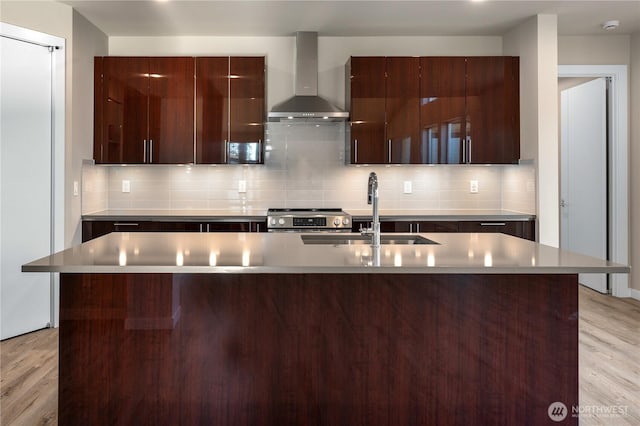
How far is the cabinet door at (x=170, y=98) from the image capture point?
4.32 meters

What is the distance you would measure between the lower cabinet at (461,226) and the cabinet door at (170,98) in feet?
5.97

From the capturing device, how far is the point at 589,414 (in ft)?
7.85

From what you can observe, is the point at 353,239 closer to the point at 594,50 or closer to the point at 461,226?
the point at 461,226

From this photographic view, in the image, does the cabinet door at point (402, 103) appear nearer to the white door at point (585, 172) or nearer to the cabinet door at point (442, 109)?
the cabinet door at point (442, 109)

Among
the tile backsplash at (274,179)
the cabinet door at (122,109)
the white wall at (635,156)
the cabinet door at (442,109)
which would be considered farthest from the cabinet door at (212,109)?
the white wall at (635,156)

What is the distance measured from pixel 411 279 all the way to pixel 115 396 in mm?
1255

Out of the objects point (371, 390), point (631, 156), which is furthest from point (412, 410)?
point (631, 156)

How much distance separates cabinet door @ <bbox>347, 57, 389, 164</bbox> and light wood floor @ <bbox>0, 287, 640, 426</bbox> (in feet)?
7.36

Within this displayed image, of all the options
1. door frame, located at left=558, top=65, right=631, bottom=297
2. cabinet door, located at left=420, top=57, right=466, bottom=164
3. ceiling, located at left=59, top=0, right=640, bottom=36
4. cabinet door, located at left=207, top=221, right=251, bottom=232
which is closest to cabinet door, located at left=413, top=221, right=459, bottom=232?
cabinet door, located at left=420, top=57, right=466, bottom=164

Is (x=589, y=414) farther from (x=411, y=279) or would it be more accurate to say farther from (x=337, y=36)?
(x=337, y=36)

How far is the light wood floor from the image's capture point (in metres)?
2.38

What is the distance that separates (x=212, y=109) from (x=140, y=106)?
2.10ft

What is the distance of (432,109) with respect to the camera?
4.35m

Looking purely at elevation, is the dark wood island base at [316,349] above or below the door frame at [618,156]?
below
